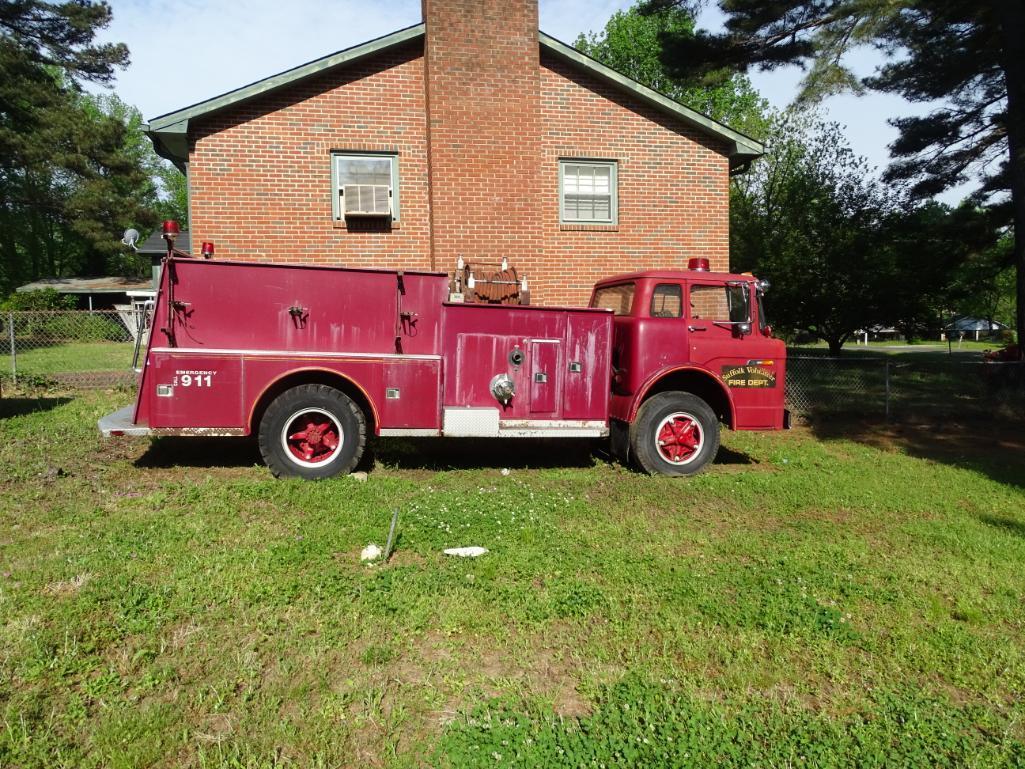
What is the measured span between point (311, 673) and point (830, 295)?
21.7 m

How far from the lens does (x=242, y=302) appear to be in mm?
6484

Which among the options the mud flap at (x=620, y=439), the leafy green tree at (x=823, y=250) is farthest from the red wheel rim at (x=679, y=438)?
the leafy green tree at (x=823, y=250)

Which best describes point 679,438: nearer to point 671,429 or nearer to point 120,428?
point 671,429

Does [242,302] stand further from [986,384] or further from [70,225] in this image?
[70,225]

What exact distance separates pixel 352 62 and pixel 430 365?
19.1 feet

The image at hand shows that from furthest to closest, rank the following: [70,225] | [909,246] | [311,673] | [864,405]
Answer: [70,225] → [909,246] → [864,405] → [311,673]

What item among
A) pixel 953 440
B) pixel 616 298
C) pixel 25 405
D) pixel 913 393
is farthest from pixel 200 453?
pixel 913 393

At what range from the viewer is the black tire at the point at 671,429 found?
7379 mm

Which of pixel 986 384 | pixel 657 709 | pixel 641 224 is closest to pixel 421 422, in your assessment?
pixel 657 709

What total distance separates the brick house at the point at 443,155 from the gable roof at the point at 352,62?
0.09ft

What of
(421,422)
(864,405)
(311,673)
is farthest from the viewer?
(864,405)

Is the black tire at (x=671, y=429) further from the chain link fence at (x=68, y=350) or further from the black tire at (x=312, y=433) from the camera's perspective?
the chain link fence at (x=68, y=350)

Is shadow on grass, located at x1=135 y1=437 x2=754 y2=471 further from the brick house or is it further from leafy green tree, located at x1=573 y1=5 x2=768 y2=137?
leafy green tree, located at x1=573 y1=5 x2=768 y2=137

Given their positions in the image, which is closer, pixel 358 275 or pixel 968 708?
pixel 968 708
